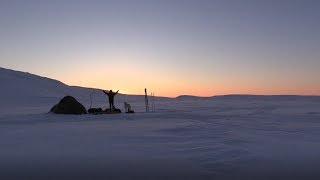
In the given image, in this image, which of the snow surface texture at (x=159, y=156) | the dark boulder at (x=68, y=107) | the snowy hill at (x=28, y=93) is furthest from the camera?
the snowy hill at (x=28, y=93)

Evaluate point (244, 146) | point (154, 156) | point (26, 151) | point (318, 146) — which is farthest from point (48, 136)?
point (318, 146)

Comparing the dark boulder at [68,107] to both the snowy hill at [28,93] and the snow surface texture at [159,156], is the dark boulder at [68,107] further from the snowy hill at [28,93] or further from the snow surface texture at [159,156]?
the snowy hill at [28,93]

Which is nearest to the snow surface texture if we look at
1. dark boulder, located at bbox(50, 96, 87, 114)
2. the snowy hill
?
dark boulder, located at bbox(50, 96, 87, 114)

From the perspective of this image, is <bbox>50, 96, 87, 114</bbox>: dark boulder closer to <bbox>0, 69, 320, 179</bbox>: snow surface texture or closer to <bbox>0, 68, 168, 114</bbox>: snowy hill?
<bbox>0, 69, 320, 179</bbox>: snow surface texture

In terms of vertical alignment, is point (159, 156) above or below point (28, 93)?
below

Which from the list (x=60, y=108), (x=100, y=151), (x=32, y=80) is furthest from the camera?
(x=32, y=80)

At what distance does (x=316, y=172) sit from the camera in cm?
738

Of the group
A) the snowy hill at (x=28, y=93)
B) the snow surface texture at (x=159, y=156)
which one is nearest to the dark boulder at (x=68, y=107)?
the snow surface texture at (x=159, y=156)

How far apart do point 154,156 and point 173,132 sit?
4499mm

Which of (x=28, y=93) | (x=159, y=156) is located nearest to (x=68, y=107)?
(x=159, y=156)

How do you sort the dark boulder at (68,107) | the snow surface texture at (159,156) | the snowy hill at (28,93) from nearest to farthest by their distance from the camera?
the snow surface texture at (159,156) < the dark boulder at (68,107) < the snowy hill at (28,93)

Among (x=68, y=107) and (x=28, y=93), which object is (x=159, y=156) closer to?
(x=68, y=107)

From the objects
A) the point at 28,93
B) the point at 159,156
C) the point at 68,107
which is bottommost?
the point at 159,156

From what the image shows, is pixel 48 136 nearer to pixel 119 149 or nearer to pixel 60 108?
pixel 119 149
